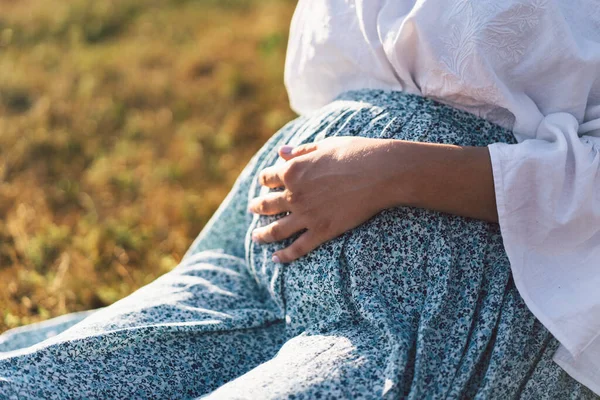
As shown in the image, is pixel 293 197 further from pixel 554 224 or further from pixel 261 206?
pixel 554 224

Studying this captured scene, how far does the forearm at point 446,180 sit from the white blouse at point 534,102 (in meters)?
0.03

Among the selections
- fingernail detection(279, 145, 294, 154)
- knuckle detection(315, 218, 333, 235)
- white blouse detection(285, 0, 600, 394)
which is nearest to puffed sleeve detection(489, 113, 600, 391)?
white blouse detection(285, 0, 600, 394)

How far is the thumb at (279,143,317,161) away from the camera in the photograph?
5.36ft

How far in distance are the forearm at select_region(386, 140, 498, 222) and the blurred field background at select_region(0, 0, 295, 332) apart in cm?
143

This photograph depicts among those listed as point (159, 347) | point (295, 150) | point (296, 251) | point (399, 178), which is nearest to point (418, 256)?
point (399, 178)

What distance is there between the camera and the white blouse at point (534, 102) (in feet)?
4.56

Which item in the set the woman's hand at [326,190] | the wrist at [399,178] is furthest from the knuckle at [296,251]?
the wrist at [399,178]

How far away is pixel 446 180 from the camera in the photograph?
146 cm

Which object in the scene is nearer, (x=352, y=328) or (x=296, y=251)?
(x=352, y=328)

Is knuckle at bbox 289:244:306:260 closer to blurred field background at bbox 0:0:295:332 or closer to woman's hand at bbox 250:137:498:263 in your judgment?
woman's hand at bbox 250:137:498:263

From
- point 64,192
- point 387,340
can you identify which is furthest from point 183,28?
point 387,340

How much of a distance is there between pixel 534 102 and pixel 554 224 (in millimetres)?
322

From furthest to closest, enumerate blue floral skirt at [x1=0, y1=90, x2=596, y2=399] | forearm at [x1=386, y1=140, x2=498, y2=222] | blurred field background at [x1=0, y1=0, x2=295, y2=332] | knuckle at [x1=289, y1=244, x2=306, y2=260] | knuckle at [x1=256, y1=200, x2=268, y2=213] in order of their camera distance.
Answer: blurred field background at [x1=0, y1=0, x2=295, y2=332]
knuckle at [x1=256, y1=200, x2=268, y2=213]
knuckle at [x1=289, y1=244, x2=306, y2=260]
forearm at [x1=386, y1=140, x2=498, y2=222]
blue floral skirt at [x1=0, y1=90, x2=596, y2=399]

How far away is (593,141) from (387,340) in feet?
2.06
